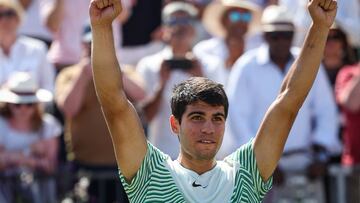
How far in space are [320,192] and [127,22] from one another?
289cm

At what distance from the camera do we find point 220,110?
5270 millimetres

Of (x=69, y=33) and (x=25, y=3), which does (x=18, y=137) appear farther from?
(x=25, y=3)

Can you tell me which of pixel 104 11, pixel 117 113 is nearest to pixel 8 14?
pixel 104 11

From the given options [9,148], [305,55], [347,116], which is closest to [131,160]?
[305,55]

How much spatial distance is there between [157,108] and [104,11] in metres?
4.05

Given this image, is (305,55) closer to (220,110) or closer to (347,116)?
(220,110)

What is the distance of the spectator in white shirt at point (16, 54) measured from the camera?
31.9ft

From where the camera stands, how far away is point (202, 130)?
521 centimetres

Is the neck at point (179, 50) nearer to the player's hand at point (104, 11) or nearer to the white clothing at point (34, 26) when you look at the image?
the white clothing at point (34, 26)

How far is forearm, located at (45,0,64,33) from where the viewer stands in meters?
10.5

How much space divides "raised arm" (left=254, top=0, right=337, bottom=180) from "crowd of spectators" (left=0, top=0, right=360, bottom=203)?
344cm

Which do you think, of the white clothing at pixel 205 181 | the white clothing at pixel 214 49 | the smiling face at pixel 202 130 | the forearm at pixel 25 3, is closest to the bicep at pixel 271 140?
the white clothing at pixel 205 181

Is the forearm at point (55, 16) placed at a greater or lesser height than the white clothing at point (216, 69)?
greater

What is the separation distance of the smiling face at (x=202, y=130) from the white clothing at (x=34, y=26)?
5.60 meters
